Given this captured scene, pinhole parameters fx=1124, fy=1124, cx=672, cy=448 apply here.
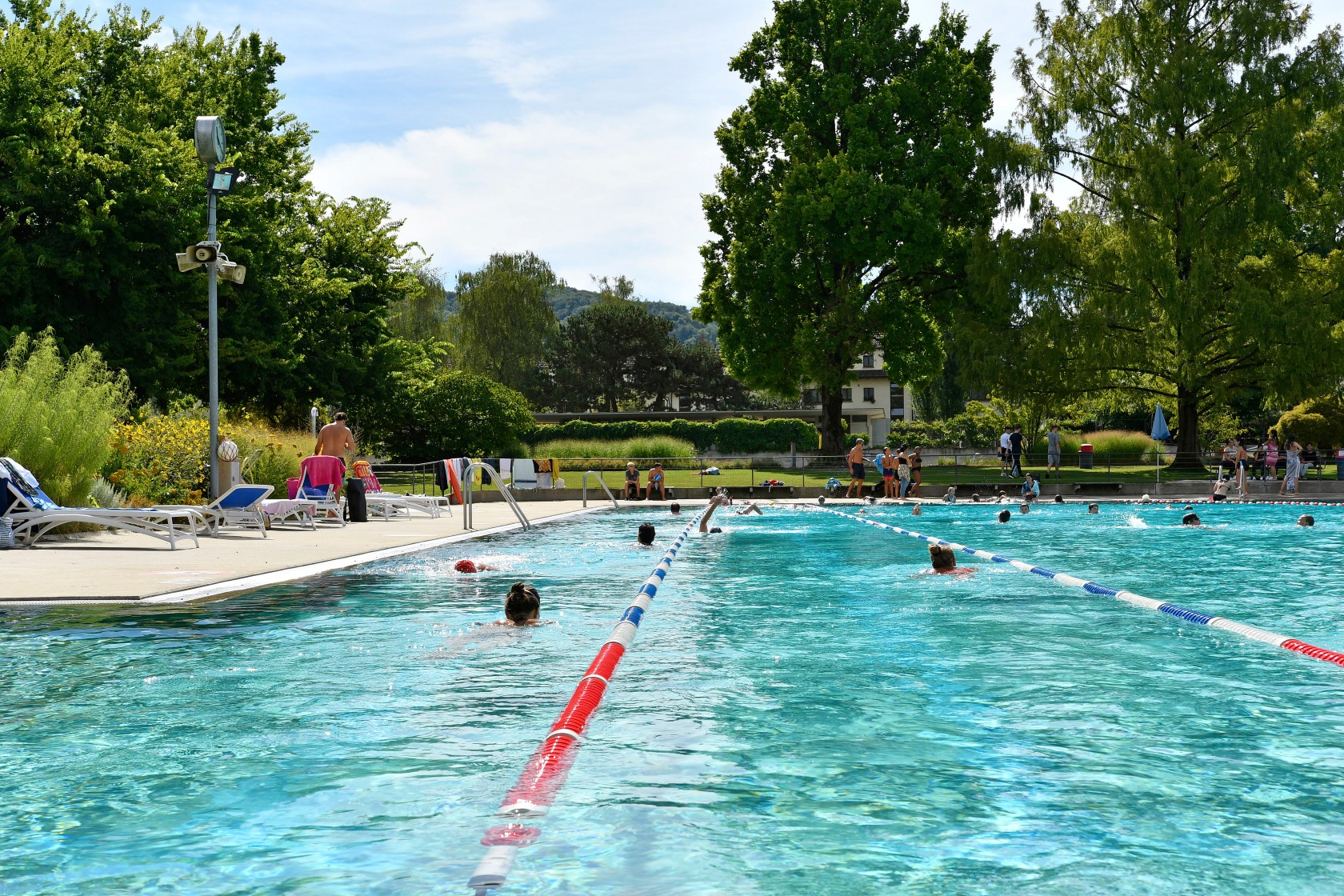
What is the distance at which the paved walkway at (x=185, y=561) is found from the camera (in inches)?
393

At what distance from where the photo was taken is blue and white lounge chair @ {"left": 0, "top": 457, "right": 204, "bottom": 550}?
1370 cm

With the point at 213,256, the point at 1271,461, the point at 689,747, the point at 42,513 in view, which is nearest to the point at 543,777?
the point at 689,747

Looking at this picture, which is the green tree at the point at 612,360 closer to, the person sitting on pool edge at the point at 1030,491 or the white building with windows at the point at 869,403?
the white building with windows at the point at 869,403

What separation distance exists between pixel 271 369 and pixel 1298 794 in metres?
34.0

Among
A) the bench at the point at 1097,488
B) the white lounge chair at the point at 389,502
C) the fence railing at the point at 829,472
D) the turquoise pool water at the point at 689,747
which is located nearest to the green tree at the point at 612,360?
the fence railing at the point at 829,472

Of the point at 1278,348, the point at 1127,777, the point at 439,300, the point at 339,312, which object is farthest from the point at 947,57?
the point at 1127,777

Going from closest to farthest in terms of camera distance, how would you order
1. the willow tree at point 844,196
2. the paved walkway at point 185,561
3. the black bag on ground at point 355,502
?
the paved walkway at point 185,561
the black bag on ground at point 355,502
the willow tree at point 844,196

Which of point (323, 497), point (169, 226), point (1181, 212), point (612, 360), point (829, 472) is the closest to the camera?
point (323, 497)

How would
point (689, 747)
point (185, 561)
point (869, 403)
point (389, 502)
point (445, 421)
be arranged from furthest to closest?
1. point (869, 403)
2. point (445, 421)
3. point (389, 502)
4. point (185, 561)
5. point (689, 747)

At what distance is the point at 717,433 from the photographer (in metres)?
51.4

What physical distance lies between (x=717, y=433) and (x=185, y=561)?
39498 millimetres

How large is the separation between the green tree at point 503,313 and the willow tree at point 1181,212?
43199 millimetres

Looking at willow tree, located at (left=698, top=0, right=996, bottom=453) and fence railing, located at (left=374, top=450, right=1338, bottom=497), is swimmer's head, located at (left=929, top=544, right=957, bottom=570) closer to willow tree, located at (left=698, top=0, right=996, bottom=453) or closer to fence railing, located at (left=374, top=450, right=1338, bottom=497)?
fence railing, located at (left=374, top=450, right=1338, bottom=497)

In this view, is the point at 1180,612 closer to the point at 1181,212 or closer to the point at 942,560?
the point at 942,560
